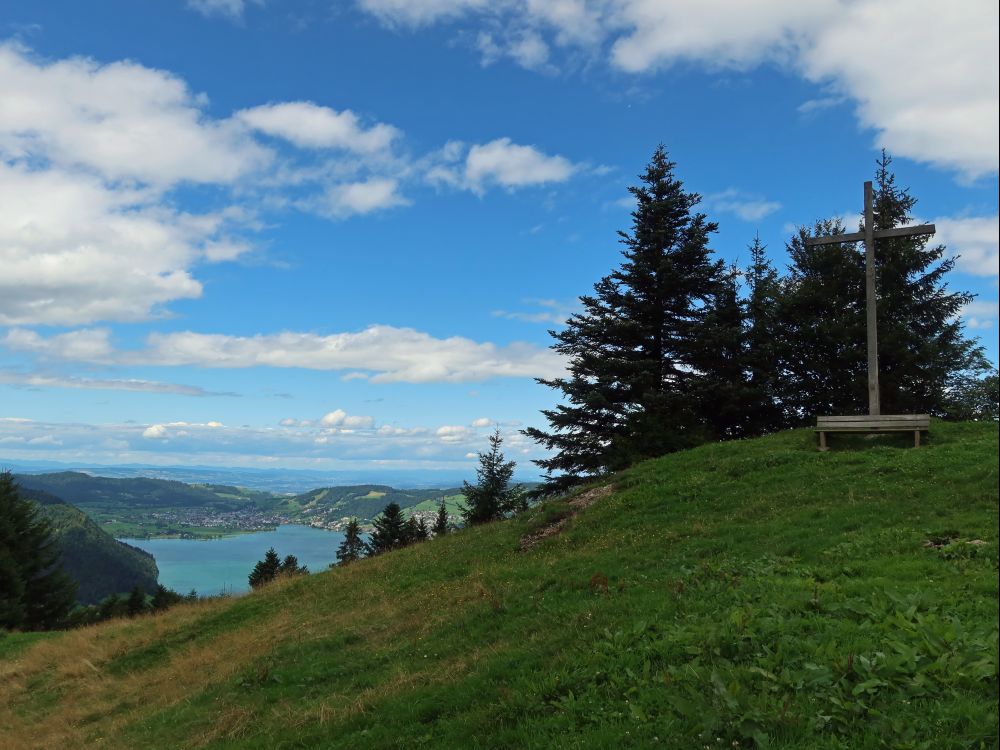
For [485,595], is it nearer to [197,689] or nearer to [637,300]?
[197,689]

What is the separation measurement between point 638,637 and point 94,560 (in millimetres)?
170123

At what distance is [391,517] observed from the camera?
5734 centimetres

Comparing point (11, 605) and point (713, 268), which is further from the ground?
point (713, 268)

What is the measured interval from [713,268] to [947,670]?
85.6ft

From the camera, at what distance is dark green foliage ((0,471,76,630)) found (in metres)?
43.3

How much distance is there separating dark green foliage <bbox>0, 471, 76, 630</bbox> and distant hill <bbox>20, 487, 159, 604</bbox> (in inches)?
3607

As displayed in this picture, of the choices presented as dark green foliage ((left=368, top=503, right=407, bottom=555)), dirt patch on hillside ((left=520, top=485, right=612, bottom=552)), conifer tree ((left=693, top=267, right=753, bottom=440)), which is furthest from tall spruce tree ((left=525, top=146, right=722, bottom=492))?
dark green foliage ((left=368, top=503, right=407, bottom=555))

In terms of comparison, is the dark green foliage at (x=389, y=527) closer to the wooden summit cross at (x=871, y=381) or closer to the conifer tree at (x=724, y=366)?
the conifer tree at (x=724, y=366)

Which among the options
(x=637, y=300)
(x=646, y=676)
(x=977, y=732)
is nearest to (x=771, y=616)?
(x=646, y=676)

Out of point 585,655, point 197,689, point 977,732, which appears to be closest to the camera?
point 977,732

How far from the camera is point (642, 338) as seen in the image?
29.2m

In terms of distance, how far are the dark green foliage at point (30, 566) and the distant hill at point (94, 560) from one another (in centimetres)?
9162

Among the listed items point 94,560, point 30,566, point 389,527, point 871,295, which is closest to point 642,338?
point 871,295

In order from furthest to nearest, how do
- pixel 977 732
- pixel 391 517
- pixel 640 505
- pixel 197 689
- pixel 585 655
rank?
pixel 391 517 < pixel 640 505 < pixel 197 689 < pixel 585 655 < pixel 977 732
